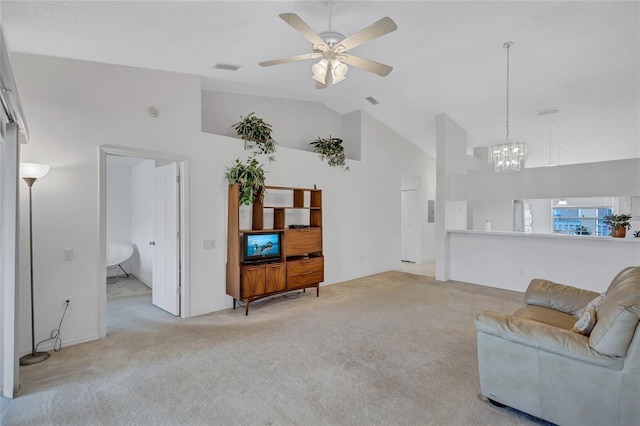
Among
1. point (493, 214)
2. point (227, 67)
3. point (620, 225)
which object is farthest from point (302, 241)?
point (493, 214)

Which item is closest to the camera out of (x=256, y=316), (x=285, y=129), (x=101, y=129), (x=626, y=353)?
(x=626, y=353)

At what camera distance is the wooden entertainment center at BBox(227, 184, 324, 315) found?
4316 millimetres

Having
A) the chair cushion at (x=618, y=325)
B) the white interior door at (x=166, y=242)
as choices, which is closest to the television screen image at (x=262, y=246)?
the white interior door at (x=166, y=242)

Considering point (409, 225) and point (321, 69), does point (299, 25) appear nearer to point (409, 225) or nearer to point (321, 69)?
point (321, 69)

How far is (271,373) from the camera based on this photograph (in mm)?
2766

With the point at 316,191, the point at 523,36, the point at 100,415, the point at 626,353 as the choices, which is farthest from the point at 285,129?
the point at 626,353

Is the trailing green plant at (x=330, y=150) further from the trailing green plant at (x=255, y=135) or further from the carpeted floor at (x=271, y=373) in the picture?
the carpeted floor at (x=271, y=373)

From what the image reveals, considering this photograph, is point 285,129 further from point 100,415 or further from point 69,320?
point 100,415

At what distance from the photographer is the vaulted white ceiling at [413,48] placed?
9.35 ft

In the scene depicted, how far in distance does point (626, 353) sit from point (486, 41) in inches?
137

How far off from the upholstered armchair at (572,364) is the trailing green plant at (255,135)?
374cm

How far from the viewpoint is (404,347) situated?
327cm

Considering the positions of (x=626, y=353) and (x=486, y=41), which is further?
(x=486, y=41)

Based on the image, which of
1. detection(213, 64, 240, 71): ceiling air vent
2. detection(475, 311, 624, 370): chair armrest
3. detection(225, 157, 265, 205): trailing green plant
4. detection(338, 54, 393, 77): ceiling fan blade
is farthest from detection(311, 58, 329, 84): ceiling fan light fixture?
detection(475, 311, 624, 370): chair armrest
